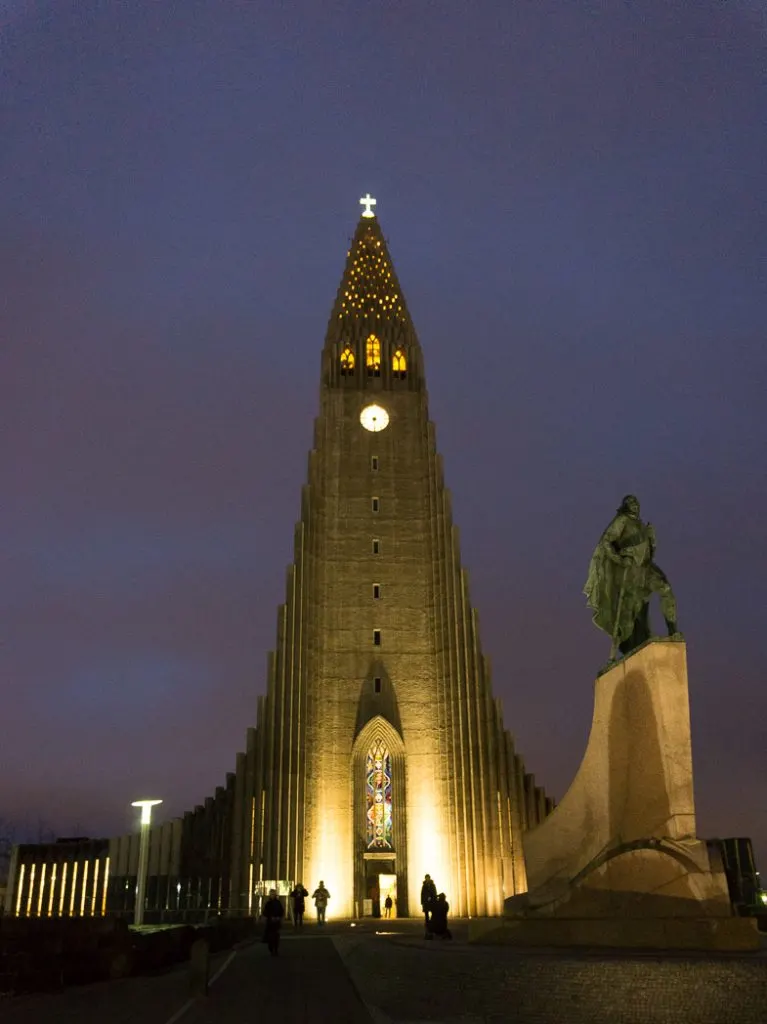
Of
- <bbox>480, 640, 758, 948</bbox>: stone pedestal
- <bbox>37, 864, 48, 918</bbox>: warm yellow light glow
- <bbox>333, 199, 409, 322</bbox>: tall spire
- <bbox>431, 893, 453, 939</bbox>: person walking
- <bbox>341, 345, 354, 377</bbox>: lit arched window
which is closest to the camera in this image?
<bbox>480, 640, 758, 948</bbox>: stone pedestal

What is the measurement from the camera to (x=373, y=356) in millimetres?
41094

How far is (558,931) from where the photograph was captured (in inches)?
404

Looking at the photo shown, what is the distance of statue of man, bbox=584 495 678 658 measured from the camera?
1260 cm

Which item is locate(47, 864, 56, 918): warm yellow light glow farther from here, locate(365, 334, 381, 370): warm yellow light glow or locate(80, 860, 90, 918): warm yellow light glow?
locate(365, 334, 381, 370): warm yellow light glow

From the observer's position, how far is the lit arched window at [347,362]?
40.2 metres

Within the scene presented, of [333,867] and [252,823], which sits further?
[333,867]

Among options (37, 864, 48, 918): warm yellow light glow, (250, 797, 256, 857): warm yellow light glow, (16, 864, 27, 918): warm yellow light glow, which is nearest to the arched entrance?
(250, 797, 256, 857): warm yellow light glow

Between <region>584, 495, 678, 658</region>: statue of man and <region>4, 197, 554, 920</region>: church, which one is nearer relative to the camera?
<region>584, 495, 678, 658</region>: statue of man

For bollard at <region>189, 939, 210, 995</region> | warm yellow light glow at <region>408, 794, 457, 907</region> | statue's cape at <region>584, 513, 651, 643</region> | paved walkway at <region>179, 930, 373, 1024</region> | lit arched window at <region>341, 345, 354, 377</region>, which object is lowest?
paved walkway at <region>179, 930, 373, 1024</region>

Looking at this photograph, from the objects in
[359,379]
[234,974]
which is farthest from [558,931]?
[359,379]

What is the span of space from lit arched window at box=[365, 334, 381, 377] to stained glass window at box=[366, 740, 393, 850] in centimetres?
1632

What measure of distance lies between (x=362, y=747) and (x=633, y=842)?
23.8m

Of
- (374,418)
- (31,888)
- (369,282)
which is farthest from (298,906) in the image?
(369,282)

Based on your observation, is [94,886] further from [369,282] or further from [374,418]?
[369,282]
